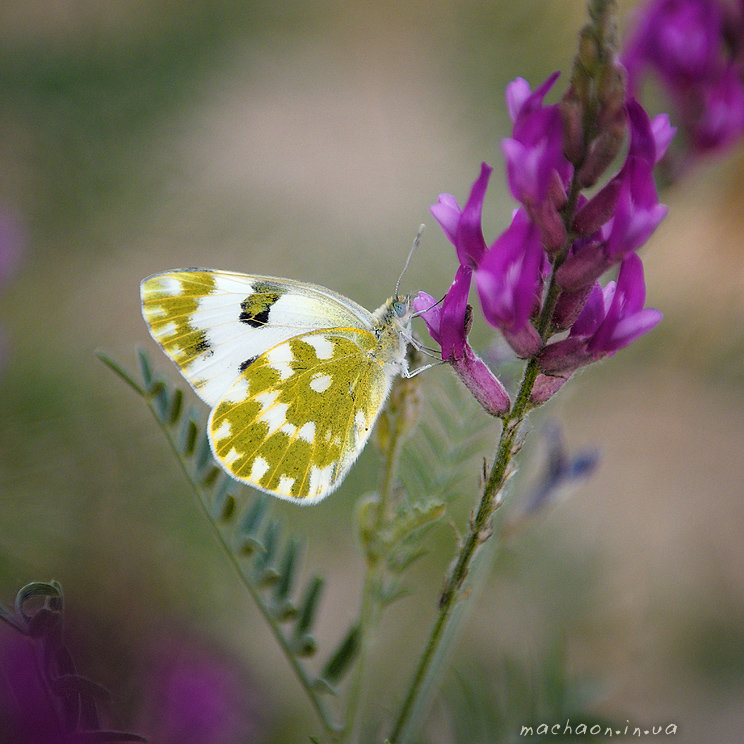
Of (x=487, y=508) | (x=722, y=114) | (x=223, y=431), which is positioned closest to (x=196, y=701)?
(x=223, y=431)

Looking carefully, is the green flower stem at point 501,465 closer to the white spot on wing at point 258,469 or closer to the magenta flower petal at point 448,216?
the magenta flower petal at point 448,216

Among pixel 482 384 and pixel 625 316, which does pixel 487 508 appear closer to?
pixel 482 384

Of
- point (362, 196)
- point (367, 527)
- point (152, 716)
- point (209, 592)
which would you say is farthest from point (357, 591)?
point (362, 196)

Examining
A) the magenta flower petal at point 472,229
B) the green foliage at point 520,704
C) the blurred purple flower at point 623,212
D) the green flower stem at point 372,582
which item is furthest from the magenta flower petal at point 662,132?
the green foliage at point 520,704

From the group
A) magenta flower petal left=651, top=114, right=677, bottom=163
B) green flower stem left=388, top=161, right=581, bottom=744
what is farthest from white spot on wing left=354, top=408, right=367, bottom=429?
magenta flower petal left=651, top=114, right=677, bottom=163

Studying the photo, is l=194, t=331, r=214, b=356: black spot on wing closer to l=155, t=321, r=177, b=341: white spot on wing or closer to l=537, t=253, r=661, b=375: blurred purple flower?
l=155, t=321, r=177, b=341: white spot on wing

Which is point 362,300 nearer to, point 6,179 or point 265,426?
point 265,426
